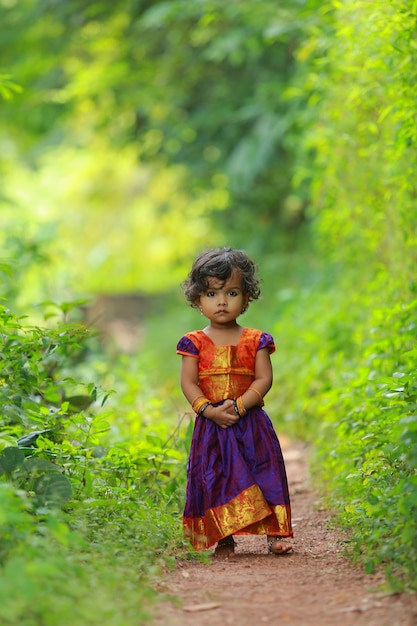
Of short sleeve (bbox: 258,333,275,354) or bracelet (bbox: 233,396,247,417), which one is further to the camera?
short sleeve (bbox: 258,333,275,354)

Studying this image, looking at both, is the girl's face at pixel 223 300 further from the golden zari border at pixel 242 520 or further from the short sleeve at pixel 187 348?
the golden zari border at pixel 242 520

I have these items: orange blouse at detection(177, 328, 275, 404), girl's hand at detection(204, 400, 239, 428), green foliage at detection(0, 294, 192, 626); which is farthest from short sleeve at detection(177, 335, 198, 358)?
green foliage at detection(0, 294, 192, 626)

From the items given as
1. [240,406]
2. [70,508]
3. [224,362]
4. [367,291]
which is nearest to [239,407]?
[240,406]

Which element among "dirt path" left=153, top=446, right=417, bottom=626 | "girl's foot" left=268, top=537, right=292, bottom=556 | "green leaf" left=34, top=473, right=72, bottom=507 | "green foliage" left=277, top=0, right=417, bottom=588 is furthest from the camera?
"girl's foot" left=268, top=537, right=292, bottom=556

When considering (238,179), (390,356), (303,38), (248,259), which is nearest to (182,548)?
(248,259)

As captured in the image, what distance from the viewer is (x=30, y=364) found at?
5.21 m

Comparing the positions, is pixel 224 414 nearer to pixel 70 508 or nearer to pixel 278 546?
pixel 278 546

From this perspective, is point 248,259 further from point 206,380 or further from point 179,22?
point 179,22

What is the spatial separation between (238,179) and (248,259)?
29.6ft

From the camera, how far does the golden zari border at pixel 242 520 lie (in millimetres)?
5098

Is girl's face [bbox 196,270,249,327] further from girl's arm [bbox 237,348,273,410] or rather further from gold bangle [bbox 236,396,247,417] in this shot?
gold bangle [bbox 236,396,247,417]

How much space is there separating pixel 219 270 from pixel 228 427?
0.81 m

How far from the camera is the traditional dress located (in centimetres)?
512

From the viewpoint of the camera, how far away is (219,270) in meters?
5.25
